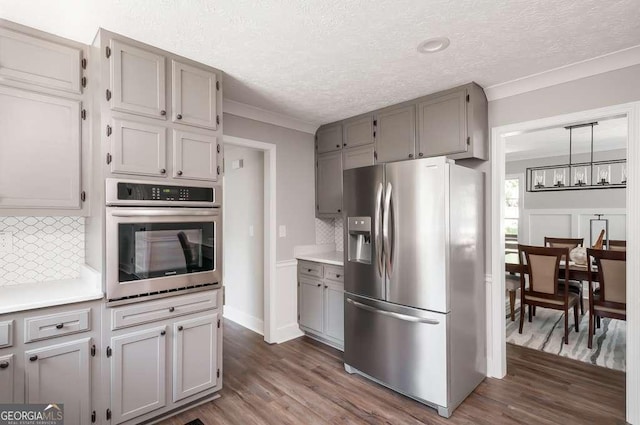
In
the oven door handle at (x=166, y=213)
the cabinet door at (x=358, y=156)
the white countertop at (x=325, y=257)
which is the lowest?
the white countertop at (x=325, y=257)

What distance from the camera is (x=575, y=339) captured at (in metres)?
3.62

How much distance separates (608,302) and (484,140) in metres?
2.21

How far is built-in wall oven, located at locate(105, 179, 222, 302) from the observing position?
1993mm

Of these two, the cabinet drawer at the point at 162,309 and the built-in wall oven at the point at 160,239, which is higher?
the built-in wall oven at the point at 160,239

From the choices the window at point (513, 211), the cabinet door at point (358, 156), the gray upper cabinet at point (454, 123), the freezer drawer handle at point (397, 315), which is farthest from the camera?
the window at point (513, 211)

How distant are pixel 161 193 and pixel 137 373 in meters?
1.17

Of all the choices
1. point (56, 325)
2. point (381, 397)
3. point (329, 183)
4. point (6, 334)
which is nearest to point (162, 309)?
point (56, 325)

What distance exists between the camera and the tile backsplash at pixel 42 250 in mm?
2156

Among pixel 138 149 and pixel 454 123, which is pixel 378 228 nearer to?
pixel 454 123

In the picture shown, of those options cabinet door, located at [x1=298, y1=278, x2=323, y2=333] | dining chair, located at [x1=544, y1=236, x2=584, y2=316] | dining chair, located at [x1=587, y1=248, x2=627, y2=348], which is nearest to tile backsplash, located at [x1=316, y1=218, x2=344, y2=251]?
cabinet door, located at [x1=298, y1=278, x2=323, y2=333]

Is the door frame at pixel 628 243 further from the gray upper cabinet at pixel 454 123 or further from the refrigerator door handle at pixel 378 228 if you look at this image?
the refrigerator door handle at pixel 378 228

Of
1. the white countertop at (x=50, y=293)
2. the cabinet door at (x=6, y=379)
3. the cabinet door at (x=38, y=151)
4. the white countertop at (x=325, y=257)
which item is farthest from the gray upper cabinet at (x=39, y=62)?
the white countertop at (x=325, y=257)

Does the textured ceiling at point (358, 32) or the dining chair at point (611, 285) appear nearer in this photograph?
the textured ceiling at point (358, 32)

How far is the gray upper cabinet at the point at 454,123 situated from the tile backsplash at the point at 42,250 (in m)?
2.92
